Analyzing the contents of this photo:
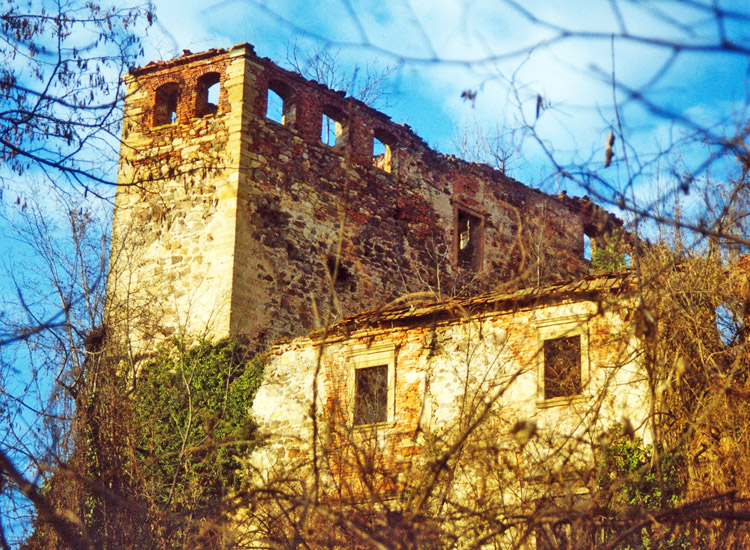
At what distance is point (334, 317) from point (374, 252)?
248 centimetres

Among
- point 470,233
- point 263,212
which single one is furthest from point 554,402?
point 470,233

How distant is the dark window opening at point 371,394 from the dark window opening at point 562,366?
90.3 inches

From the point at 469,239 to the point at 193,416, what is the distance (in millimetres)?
7545

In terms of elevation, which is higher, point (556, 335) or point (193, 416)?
point (556, 335)

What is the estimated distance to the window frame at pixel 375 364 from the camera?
1386cm

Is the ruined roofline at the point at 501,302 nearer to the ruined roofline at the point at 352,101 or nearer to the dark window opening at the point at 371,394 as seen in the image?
the dark window opening at the point at 371,394

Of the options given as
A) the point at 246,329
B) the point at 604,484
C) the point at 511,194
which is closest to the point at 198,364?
the point at 246,329

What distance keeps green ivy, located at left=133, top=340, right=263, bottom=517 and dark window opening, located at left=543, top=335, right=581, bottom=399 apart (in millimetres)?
4165

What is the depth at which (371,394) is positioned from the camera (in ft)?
46.6

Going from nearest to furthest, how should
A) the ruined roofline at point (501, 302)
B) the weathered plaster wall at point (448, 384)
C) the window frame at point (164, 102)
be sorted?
the weathered plaster wall at point (448, 384) < the ruined roofline at point (501, 302) < the window frame at point (164, 102)

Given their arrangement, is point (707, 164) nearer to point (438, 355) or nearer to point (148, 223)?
point (438, 355)

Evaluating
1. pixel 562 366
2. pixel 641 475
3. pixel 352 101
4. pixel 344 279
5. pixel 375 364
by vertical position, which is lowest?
pixel 641 475

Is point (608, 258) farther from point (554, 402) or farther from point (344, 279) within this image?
point (554, 402)

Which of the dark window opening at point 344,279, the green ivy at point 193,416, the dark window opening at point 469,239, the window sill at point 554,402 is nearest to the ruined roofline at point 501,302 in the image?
the window sill at point 554,402
